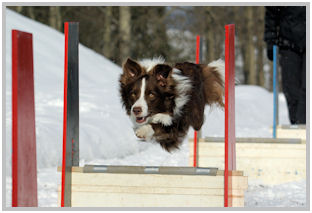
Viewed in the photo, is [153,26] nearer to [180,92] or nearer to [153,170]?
[180,92]

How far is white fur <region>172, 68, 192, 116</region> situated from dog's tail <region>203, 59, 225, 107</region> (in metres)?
0.52

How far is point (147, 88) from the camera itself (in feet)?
13.0

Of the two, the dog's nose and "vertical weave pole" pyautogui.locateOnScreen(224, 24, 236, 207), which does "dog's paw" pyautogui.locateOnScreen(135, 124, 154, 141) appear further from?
"vertical weave pole" pyautogui.locateOnScreen(224, 24, 236, 207)

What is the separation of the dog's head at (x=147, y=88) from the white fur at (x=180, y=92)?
41mm

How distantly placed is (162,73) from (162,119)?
0.35 metres

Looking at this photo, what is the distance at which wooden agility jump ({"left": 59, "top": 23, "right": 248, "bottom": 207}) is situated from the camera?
11.5 ft

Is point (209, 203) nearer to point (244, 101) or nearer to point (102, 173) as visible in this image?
point (102, 173)

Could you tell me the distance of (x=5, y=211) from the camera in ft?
10.5

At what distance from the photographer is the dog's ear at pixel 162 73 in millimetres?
3928

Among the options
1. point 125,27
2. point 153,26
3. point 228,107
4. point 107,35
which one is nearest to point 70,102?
A: point 228,107

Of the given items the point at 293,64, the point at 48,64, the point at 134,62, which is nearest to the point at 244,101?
the point at 48,64

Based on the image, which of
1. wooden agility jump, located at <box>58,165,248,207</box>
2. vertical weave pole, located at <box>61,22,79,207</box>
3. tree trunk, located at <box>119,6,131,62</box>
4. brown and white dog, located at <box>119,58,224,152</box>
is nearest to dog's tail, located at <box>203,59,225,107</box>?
brown and white dog, located at <box>119,58,224,152</box>

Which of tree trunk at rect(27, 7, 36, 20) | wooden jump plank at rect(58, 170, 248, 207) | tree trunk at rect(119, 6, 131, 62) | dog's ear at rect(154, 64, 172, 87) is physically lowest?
wooden jump plank at rect(58, 170, 248, 207)

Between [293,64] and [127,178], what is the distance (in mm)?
4385
